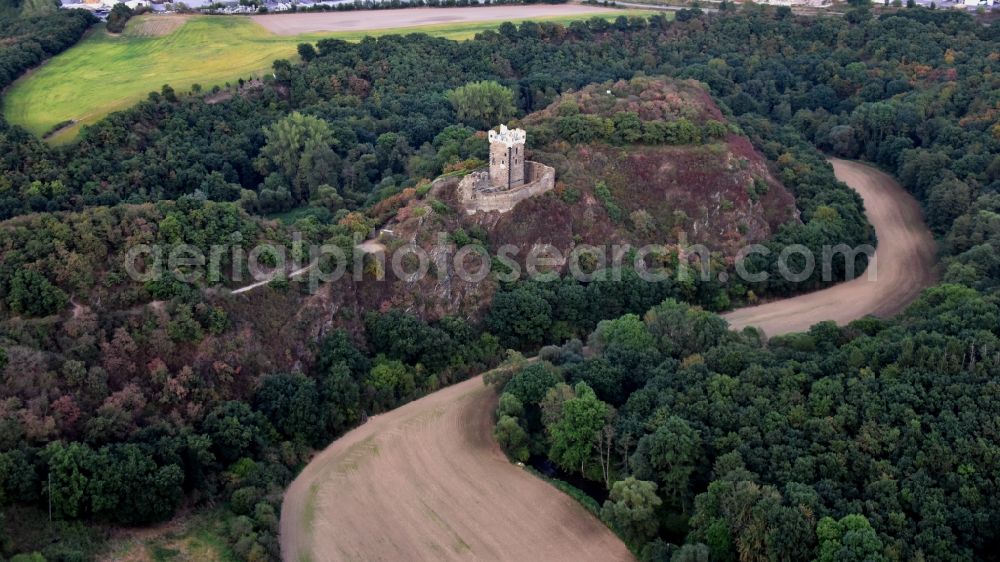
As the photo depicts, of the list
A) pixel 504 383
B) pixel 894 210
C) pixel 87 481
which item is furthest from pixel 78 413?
pixel 894 210

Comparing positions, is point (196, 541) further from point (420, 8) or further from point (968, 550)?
point (420, 8)

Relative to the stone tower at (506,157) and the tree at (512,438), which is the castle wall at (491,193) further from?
the tree at (512,438)

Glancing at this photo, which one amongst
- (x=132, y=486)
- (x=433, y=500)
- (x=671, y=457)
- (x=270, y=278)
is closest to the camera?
(x=132, y=486)

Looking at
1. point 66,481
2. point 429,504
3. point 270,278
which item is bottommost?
point 429,504

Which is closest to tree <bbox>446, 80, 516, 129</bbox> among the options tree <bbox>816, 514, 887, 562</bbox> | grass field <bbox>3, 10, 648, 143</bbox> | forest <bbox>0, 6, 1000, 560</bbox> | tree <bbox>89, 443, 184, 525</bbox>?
forest <bbox>0, 6, 1000, 560</bbox>

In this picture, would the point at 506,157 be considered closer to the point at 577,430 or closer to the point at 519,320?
the point at 519,320

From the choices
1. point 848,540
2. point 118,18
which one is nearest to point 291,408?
point 848,540

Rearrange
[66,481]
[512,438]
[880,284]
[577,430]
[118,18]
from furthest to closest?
1. [118,18]
2. [880,284]
3. [512,438]
4. [577,430]
5. [66,481]
